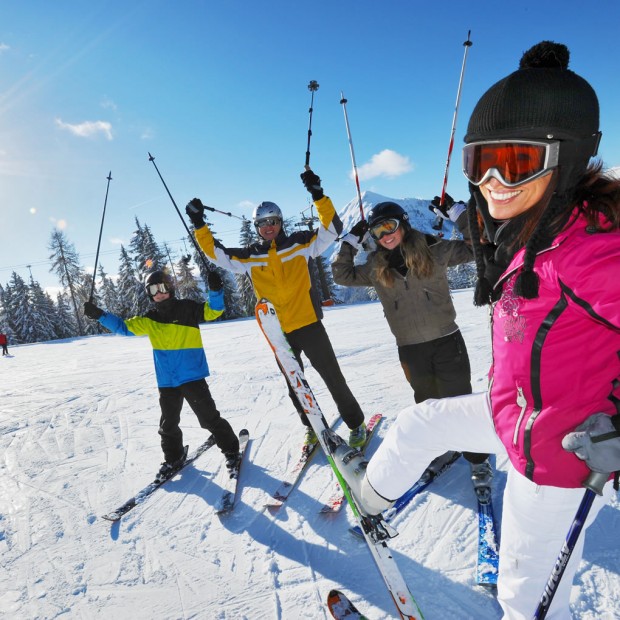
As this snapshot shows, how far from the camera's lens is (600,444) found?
112 cm

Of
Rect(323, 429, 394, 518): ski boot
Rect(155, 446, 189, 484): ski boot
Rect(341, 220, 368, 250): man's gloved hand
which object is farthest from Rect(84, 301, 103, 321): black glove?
Rect(323, 429, 394, 518): ski boot

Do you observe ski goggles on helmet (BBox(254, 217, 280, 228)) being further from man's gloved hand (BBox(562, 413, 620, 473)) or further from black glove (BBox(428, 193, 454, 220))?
man's gloved hand (BBox(562, 413, 620, 473))

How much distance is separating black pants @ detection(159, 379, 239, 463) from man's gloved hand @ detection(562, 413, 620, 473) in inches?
140

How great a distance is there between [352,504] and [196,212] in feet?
11.0

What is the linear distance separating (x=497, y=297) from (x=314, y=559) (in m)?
2.39

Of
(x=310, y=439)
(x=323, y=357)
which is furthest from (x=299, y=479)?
(x=323, y=357)

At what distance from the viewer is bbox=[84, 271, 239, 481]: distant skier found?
13.2ft

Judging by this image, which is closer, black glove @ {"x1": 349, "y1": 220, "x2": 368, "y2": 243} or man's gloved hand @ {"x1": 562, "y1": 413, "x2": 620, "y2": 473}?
man's gloved hand @ {"x1": 562, "y1": 413, "x2": 620, "y2": 473}

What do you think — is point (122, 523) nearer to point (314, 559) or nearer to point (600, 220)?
point (314, 559)

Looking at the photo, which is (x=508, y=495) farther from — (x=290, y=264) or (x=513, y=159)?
(x=290, y=264)

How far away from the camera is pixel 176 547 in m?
3.09

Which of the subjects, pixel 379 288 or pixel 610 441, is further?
pixel 379 288

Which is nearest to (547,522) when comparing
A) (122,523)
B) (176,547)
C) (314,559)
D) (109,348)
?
(314,559)

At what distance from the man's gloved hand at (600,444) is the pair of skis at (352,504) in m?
1.24
